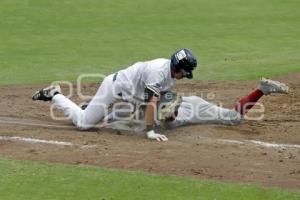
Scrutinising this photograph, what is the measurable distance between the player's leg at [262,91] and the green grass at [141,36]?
421cm

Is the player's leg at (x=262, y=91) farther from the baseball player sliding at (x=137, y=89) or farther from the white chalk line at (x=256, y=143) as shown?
the baseball player sliding at (x=137, y=89)

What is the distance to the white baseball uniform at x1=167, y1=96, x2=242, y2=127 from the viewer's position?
10.2 meters

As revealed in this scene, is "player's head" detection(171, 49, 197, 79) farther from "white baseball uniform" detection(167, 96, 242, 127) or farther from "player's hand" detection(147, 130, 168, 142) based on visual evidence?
"white baseball uniform" detection(167, 96, 242, 127)

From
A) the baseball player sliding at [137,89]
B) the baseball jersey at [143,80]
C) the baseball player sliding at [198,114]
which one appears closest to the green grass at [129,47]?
the baseball player sliding at [137,89]

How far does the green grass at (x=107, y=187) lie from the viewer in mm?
6758

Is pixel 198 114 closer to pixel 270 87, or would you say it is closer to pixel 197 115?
pixel 197 115

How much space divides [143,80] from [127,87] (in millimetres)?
280

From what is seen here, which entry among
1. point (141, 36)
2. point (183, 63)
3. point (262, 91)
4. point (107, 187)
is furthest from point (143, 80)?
point (141, 36)

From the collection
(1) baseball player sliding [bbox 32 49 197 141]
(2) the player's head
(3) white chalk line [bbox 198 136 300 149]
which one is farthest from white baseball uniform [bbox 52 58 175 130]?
(3) white chalk line [bbox 198 136 300 149]

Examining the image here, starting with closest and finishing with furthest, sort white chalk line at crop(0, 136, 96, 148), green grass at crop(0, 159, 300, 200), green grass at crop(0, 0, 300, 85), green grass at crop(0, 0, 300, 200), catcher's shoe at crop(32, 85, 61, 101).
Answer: green grass at crop(0, 159, 300, 200) < green grass at crop(0, 0, 300, 200) < white chalk line at crop(0, 136, 96, 148) < catcher's shoe at crop(32, 85, 61, 101) < green grass at crop(0, 0, 300, 85)

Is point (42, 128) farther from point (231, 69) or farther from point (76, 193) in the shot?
point (231, 69)

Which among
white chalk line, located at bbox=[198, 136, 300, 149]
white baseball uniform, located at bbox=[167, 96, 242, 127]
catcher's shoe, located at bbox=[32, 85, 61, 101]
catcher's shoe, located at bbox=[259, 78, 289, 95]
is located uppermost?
catcher's shoe, located at bbox=[259, 78, 289, 95]

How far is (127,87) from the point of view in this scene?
9.73 meters

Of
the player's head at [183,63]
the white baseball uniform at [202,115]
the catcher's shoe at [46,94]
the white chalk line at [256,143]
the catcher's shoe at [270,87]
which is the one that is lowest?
the white chalk line at [256,143]
